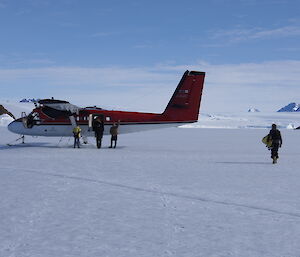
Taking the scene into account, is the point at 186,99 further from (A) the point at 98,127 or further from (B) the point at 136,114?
(A) the point at 98,127

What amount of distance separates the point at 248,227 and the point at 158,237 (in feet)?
5.61

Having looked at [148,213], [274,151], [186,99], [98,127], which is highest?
[186,99]

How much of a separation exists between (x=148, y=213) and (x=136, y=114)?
15.7 meters

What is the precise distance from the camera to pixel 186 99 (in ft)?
74.9

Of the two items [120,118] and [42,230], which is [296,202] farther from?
[120,118]

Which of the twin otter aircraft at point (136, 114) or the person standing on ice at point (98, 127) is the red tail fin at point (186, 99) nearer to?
the twin otter aircraft at point (136, 114)

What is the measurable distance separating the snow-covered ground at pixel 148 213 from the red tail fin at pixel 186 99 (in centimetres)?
981

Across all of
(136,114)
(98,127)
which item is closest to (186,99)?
(136,114)

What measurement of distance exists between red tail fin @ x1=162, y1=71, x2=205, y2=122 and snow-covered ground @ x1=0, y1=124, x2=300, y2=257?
9812 millimetres

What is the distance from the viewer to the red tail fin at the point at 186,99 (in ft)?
74.6

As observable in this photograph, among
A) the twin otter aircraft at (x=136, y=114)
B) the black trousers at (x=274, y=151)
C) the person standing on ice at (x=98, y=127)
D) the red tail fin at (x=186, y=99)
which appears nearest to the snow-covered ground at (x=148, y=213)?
the black trousers at (x=274, y=151)

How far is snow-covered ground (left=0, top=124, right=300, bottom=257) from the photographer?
5337 millimetres

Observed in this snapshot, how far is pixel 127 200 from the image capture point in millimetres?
8391

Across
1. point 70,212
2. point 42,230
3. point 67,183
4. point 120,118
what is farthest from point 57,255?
point 120,118
